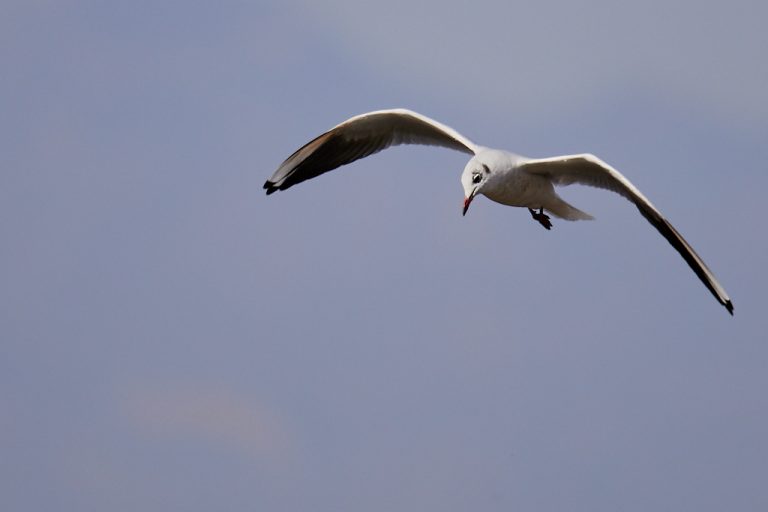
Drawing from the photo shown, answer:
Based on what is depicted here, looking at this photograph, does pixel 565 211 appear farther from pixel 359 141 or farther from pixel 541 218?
pixel 359 141

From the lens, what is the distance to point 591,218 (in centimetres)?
1145

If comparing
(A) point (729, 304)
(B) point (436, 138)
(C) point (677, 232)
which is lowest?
(A) point (729, 304)

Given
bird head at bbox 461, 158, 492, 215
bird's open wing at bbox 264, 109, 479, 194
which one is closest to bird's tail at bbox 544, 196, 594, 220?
bird's open wing at bbox 264, 109, 479, 194

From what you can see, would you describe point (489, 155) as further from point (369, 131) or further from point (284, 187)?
point (284, 187)

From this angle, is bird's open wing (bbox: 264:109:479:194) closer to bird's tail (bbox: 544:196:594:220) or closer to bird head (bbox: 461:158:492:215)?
bird's tail (bbox: 544:196:594:220)

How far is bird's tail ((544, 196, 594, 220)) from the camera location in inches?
444

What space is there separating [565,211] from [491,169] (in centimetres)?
135

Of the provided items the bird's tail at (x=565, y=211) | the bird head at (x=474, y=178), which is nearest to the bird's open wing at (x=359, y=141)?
the bird's tail at (x=565, y=211)

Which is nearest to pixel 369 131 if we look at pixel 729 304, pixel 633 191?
pixel 633 191

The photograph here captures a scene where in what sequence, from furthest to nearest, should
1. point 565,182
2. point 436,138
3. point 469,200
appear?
point 436,138
point 565,182
point 469,200

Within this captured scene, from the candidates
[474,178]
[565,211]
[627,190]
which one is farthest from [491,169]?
[565,211]

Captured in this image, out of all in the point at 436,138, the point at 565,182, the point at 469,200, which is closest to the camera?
the point at 469,200

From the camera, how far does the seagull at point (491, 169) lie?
10.4 meters

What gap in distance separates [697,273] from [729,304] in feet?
1.28
